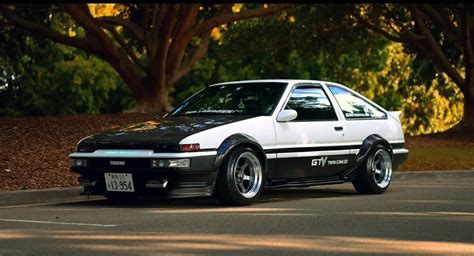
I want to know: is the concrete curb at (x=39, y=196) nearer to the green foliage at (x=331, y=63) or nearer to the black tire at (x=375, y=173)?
the black tire at (x=375, y=173)

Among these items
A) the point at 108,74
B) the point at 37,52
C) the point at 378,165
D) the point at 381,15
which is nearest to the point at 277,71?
the point at 108,74

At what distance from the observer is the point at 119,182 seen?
35.6 ft

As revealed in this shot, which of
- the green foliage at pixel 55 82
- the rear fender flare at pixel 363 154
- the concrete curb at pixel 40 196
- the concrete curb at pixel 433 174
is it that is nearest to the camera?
the concrete curb at pixel 40 196

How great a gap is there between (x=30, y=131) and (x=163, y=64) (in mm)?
6077

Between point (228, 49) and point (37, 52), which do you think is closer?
point (228, 49)

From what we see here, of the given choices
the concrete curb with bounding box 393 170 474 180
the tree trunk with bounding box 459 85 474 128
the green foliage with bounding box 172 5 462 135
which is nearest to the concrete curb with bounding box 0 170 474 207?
the concrete curb with bounding box 393 170 474 180

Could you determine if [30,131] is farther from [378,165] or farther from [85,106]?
[85,106]

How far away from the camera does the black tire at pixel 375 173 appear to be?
12.8 meters

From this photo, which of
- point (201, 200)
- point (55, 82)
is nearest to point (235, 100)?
point (201, 200)

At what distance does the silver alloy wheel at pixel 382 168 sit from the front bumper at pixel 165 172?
313 cm

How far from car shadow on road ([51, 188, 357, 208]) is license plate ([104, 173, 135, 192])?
0.43 metres

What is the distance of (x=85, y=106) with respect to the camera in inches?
1745

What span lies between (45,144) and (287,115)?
6.78 metres

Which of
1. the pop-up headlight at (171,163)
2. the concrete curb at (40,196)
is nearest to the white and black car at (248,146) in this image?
the pop-up headlight at (171,163)
